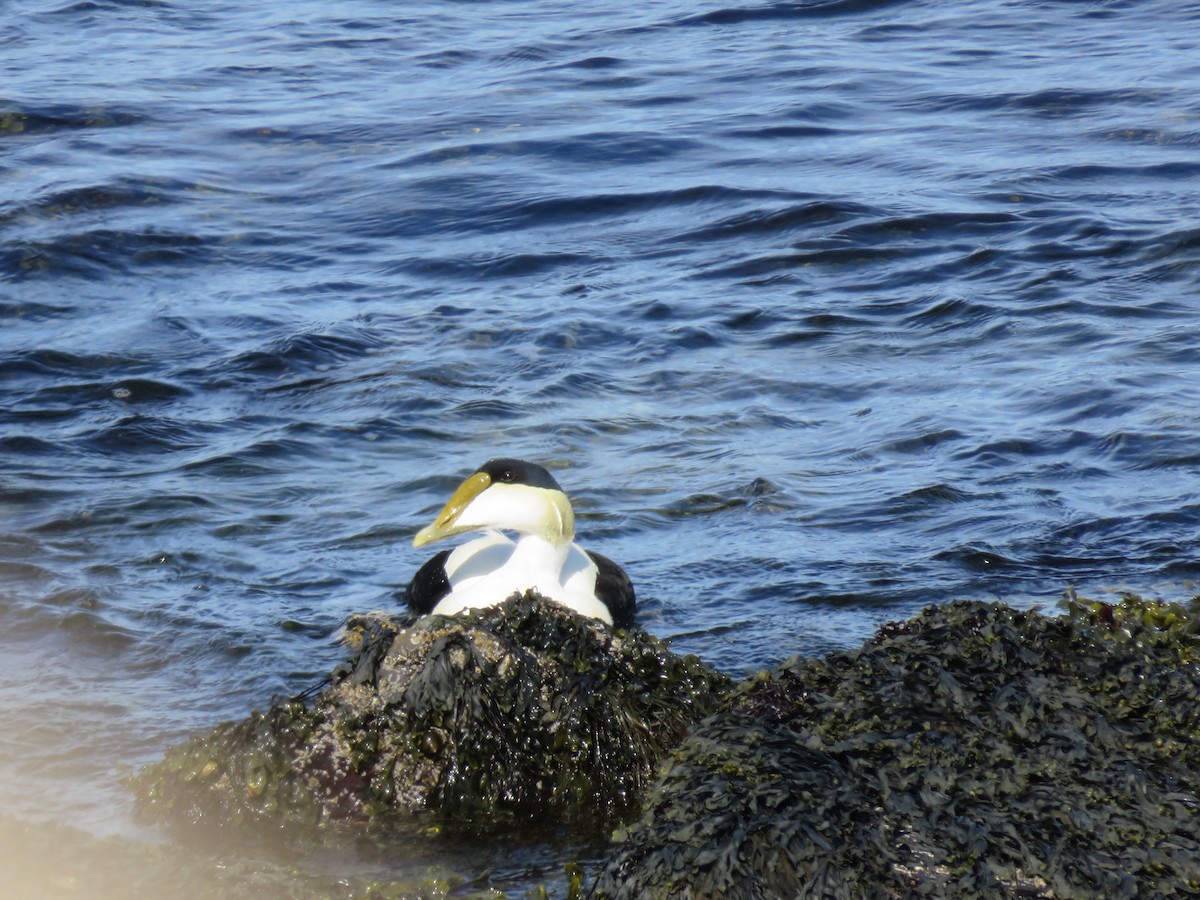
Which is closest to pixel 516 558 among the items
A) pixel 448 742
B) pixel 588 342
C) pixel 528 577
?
pixel 528 577

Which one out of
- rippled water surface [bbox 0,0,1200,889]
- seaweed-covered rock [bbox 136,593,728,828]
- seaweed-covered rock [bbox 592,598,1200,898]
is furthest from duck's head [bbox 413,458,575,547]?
seaweed-covered rock [bbox 592,598,1200,898]

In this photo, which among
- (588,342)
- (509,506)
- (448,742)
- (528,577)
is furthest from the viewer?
(588,342)

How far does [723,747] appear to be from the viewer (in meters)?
3.34

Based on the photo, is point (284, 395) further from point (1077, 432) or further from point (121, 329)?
point (1077, 432)

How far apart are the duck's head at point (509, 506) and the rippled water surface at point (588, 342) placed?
520mm

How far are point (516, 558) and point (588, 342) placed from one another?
3456 millimetres

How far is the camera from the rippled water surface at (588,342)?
548 centimetres

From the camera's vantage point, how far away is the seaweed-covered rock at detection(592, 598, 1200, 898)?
294 centimetres

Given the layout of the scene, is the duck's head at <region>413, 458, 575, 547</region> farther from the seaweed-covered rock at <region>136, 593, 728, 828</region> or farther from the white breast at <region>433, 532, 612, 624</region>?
the seaweed-covered rock at <region>136, 593, 728, 828</region>

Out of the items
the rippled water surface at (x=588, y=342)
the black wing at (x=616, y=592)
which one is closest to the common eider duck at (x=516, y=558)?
the black wing at (x=616, y=592)

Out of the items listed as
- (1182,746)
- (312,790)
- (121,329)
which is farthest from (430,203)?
(1182,746)

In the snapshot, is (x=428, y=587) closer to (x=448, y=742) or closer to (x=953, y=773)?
(x=448, y=742)

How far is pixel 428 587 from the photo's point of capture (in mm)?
5406

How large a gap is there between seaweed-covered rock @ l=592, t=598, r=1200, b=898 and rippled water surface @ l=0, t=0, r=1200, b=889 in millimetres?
731
